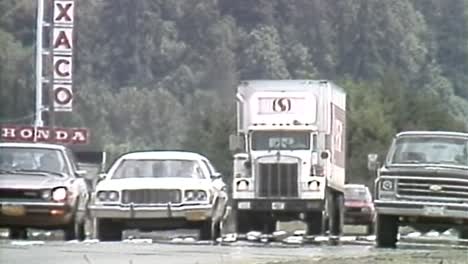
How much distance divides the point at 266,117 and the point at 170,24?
34048mm

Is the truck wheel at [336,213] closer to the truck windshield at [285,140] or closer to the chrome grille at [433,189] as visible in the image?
the truck windshield at [285,140]

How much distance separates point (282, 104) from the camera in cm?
3084

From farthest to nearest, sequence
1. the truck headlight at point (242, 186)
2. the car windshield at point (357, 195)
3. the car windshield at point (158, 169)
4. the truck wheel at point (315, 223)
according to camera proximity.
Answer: the car windshield at point (357, 195), the truck headlight at point (242, 186), the truck wheel at point (315, 223), the car windshield at point (158, 169)

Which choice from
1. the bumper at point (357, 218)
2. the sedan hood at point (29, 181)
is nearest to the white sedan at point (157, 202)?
the sedan hood at point (29, 181)

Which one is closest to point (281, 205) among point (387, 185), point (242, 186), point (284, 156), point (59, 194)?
point (242, 186)

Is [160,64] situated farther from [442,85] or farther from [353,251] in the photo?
[353,251]

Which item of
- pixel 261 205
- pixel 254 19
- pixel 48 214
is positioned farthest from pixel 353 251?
pixel 254 19

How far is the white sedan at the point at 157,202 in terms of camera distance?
2305 centimetres

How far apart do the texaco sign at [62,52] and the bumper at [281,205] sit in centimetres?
1416

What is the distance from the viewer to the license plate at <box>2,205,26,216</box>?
74.9 feet

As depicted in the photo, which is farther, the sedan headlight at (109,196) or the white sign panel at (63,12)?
the white sign panel at (63,12)

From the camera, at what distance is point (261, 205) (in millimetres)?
29672

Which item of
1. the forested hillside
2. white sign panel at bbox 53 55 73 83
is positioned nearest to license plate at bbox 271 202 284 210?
white sign panel at bbox 53 55 73 83

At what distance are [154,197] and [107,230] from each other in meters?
1.06
